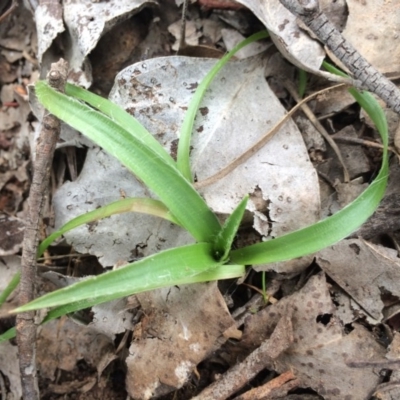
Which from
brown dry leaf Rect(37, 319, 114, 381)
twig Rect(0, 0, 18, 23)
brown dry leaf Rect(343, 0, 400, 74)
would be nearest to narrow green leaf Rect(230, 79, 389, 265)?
brown dry leaf Rect(343, 0, 400, 74)

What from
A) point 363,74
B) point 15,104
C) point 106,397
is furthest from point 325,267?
point 15,104

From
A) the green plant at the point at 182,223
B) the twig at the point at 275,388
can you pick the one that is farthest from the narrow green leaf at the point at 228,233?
the twig at the point at 275,388

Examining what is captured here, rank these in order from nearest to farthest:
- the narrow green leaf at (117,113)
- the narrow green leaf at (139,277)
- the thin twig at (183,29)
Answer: the narrow green leaf at (139,277), the narrow green leaf at (117,113), the thin twig at (183,29)

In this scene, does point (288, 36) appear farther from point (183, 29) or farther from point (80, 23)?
point (80, 23)

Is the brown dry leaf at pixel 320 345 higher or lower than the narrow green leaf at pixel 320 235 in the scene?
lower

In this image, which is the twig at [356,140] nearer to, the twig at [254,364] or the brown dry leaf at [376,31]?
the brown dry leaf at [376,31]

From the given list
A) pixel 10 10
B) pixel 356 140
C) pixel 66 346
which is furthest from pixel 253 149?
pixel 10 10
